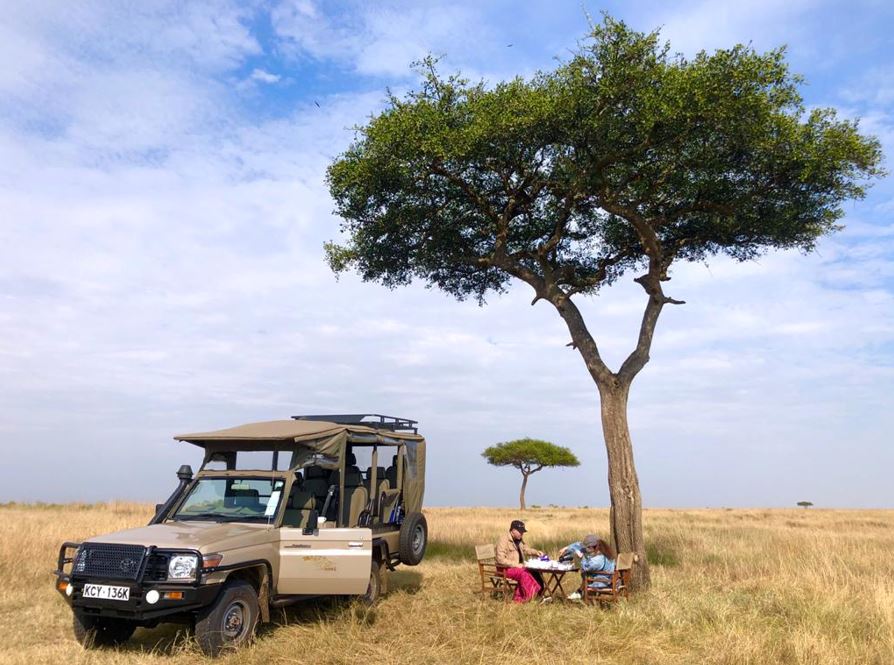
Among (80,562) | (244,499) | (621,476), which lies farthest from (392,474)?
(80,562)

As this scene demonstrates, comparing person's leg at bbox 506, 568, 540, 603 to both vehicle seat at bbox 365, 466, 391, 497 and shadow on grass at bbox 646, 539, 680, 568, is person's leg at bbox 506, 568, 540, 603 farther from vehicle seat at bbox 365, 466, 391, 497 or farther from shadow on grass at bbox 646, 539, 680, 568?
shadow on grass at bbox 646, 539, 680, 568

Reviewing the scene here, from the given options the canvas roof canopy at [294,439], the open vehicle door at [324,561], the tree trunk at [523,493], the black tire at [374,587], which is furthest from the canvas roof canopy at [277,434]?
the tree trunk at [523,493]

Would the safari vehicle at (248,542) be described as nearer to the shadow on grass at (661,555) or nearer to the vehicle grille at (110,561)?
the vehicle grille at (110,561)

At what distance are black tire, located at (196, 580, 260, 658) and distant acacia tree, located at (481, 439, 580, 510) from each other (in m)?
42.9

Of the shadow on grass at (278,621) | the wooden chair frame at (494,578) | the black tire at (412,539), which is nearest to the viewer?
the shadow on grass at (278,621)

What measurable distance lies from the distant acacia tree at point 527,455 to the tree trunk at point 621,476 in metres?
36.6

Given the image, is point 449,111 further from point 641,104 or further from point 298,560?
point 298,560

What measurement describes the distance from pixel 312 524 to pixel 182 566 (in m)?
2.15

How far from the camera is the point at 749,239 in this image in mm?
17453

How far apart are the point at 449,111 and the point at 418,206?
93.1 inches

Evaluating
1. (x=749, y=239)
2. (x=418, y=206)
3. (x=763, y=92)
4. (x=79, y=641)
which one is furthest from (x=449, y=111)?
(x=79, y=641)

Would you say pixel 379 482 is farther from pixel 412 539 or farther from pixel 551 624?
pixel 551 624

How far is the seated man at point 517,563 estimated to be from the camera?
11602mm

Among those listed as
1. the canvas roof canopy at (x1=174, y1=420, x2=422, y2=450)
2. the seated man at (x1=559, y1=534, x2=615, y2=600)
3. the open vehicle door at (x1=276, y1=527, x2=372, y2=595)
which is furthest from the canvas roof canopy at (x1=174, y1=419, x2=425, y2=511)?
the seated man at (x1=559, y1=534, x2=615, y2=600)
